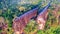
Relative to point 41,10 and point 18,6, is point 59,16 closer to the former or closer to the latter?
point 41,10

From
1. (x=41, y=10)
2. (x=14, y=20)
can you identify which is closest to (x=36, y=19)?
(x=41, y=10)

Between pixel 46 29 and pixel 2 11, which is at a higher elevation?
pixel 2 11

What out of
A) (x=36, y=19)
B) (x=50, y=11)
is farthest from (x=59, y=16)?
(x=36, y=19)

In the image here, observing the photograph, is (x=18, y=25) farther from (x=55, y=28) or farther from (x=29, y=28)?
(x=55, y=28)

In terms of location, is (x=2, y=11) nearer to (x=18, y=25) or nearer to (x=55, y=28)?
(x=18, y=25)

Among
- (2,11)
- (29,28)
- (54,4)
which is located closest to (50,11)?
(54,4)

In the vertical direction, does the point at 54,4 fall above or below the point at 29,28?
above

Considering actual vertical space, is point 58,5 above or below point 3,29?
above
